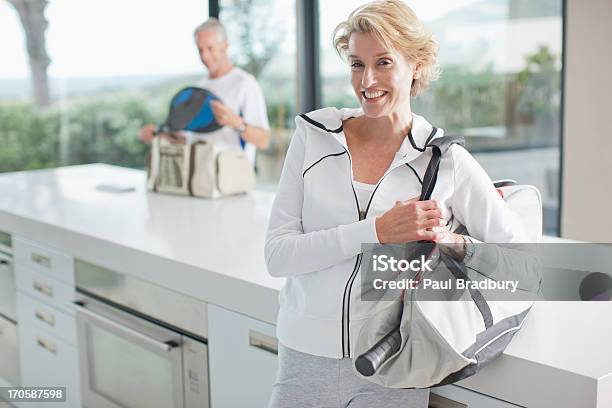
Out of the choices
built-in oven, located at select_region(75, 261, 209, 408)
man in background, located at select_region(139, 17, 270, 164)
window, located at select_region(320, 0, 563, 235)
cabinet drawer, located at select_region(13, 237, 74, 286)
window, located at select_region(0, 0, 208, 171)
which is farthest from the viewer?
window, located at select_region(0, 0, 208, 171)

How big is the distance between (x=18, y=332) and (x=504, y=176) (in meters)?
2.42

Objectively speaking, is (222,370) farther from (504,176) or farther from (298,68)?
(298,68)

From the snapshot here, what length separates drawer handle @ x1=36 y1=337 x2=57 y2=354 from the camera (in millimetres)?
2505

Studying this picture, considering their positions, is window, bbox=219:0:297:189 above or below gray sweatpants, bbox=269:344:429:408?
above

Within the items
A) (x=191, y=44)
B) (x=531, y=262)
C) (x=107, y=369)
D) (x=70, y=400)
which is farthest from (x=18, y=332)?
(x=191, y=44)

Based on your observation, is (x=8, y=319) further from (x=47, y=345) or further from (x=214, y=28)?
(x=214, y=28)

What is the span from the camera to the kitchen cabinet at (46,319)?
2.39 m

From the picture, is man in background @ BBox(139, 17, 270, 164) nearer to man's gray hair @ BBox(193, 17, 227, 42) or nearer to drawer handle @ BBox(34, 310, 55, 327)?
man's gray hair @ BBox(193, 17, 227, 42)

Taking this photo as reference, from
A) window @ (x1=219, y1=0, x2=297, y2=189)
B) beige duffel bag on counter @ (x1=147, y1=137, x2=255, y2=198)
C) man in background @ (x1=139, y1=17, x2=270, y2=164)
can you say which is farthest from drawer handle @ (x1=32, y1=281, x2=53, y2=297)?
window @ (x1=219, y1=0, x2=297, y2=189)

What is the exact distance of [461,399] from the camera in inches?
51.2

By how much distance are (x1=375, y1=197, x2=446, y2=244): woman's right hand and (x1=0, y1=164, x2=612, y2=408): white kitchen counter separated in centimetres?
25

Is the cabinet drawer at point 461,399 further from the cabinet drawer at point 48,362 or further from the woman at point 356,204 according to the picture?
the cabinet drawer at point 48,362

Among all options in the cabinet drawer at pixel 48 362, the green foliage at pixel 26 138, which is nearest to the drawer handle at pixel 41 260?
the cabinet drawer at pixel 48 362

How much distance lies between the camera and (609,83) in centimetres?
293
